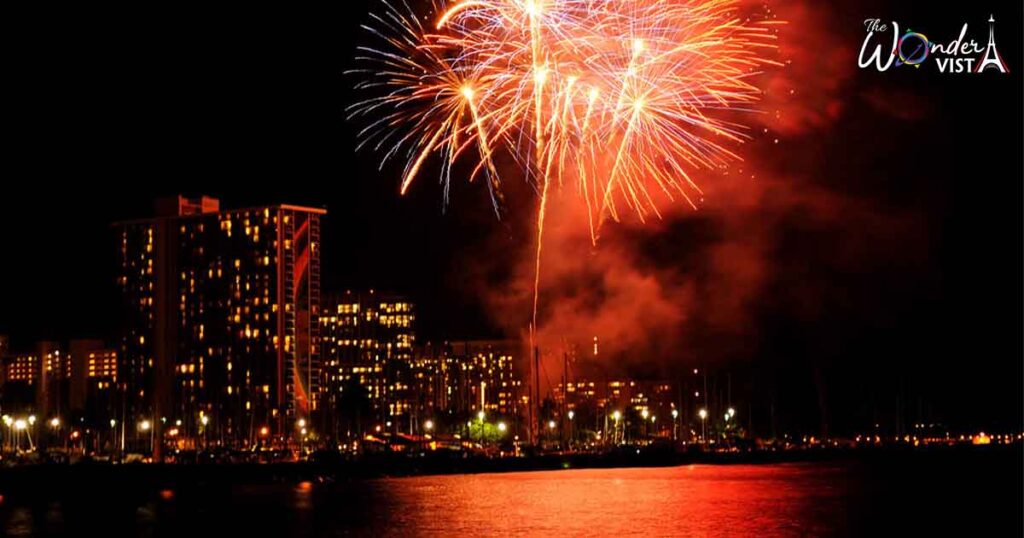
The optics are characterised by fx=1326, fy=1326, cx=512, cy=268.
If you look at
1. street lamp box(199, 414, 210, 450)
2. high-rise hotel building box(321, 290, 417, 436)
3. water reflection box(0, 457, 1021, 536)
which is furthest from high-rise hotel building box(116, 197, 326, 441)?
water reflection box(0, 457, 1021, 536)

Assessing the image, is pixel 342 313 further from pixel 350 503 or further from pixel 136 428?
pixel 350 503

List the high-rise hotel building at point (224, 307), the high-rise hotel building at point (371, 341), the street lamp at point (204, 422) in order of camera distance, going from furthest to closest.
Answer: the high-rise hotel building at point (371, 341)
the high-rise hotel building at point (224, 307)
the street lamp at point (204, 422)

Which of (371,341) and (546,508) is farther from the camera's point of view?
(371,341)

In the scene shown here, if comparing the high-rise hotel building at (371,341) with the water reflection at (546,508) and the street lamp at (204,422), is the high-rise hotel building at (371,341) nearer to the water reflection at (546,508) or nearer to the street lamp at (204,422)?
the street lamp at (204,422)

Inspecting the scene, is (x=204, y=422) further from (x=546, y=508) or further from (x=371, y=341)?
(x=546, y=508)

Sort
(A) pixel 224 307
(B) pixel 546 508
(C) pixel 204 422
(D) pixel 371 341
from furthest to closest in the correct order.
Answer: (D) pixel 371 341
(A) pixel 224 307
(C) pixel 204 422
(B) pixel 546 508

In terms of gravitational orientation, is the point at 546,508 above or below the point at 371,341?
below

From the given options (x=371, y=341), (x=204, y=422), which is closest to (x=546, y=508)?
(x=204, y=422)

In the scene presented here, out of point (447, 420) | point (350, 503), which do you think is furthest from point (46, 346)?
point (350, 503)

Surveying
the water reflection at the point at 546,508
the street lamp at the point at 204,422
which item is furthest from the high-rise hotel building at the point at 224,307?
the water reflection at the point at 546,508
